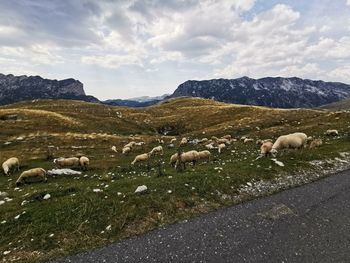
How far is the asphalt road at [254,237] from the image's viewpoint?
15.4m

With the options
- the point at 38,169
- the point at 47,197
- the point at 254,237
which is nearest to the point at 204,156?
the point at 38,169

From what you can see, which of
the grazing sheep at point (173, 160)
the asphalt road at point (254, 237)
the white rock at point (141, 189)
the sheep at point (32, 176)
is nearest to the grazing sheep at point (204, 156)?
the grazing sheep at point (173, 160)

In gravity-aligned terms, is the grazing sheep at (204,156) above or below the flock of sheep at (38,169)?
above

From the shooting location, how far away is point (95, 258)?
617 inches

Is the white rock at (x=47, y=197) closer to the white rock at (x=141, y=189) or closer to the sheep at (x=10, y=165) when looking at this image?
the white rock at (x=141, y=189)

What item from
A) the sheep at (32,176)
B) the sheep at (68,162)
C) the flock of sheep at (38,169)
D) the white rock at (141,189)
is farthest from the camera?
the sheep at (68,162)

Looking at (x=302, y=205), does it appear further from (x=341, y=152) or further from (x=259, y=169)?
(x=341, y=152)

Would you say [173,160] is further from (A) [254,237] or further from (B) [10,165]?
(B) [10,165]

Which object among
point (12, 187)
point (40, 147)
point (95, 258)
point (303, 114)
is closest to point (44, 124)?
point (40, 147)

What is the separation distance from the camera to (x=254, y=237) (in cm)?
1719

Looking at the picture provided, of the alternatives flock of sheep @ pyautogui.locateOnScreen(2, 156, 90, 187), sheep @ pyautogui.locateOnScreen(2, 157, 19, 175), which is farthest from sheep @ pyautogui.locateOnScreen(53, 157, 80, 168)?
sheep @ pyautogui.locateOnScreen(2, 157, 19, 175)

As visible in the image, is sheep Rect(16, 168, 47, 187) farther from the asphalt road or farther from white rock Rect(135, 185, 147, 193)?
the asphalt road

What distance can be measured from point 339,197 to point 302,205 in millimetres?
3664

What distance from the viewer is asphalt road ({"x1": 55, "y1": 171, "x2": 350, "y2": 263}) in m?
15.4
